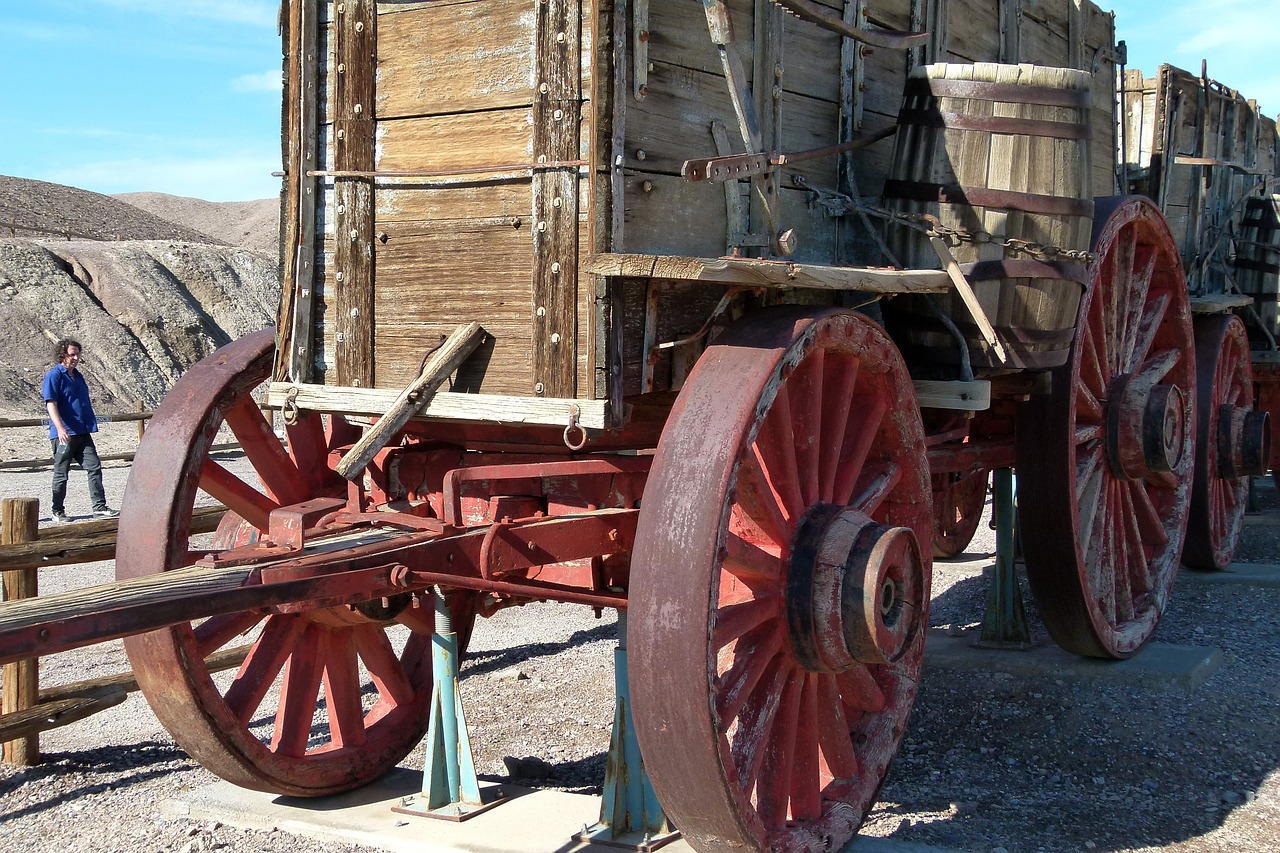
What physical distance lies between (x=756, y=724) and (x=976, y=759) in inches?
64.6

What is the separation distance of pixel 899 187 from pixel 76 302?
76.5ft

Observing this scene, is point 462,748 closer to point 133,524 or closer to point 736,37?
point 133,524

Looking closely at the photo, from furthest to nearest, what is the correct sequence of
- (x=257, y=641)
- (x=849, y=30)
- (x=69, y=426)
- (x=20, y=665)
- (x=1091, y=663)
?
(x=69, y=426)
(x=1091, y=663)
(x=20, y=665)
(x=257, y=641)
(x=849, y=30)

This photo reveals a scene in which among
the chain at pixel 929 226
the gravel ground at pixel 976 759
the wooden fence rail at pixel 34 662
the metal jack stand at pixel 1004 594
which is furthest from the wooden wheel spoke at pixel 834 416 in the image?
the wooden fence rail at pixel 34 662

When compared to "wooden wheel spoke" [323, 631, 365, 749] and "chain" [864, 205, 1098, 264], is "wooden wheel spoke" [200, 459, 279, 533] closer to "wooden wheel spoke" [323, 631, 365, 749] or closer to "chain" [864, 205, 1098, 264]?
"wooden wheel spoke" [323, 631, 365, 749]

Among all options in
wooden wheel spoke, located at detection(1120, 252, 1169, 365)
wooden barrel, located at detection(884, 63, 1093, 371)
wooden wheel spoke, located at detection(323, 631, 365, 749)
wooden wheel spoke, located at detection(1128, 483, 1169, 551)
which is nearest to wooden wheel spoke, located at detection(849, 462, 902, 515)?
wooden barrel, located at detection(884, 63, 1093, 371)

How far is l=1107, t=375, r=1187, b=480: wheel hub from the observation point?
17.2 feet

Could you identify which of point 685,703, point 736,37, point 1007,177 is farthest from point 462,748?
point 1007,177

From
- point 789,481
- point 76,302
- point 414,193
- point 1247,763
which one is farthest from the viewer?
point 76,302

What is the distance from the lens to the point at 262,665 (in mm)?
3975

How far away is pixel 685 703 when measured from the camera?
283cm

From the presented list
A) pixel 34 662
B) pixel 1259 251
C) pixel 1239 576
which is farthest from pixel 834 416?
pixel 1259 251

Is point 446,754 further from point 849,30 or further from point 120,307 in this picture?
point 120,307

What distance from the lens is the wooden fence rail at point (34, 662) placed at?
4.62m
